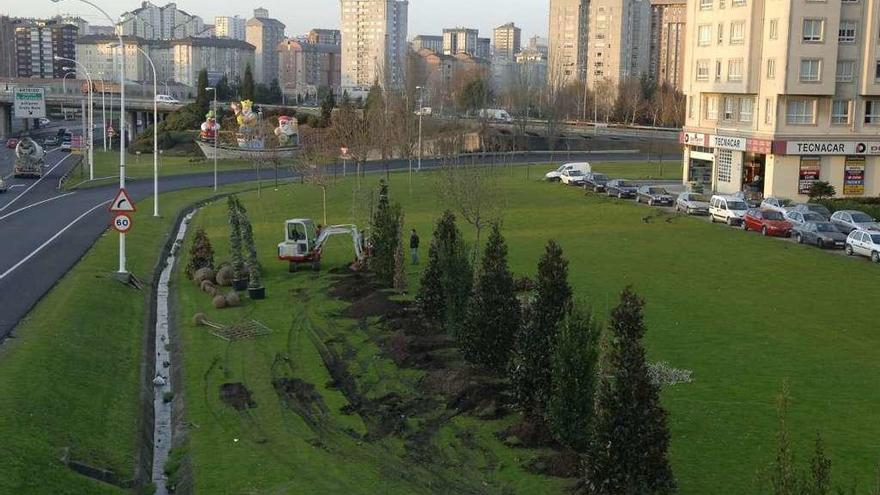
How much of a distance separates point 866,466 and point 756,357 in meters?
6.87

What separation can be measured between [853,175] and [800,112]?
4.93m

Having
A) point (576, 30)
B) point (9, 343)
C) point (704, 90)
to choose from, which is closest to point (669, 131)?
point (704, 90)

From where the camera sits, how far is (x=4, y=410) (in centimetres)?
1748

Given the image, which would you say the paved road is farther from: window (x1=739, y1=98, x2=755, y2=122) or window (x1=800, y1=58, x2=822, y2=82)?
window (x1=800, y1=58, x2=822, y2=82)

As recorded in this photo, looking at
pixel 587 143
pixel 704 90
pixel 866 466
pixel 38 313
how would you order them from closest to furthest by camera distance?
pixel 866 466 < pixel 38 313 < pixel 704 90 < pixel 587 143

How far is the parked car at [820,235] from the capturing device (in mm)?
41531

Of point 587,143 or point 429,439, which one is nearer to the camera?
point 429,439

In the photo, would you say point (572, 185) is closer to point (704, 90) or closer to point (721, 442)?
point (704, 90)

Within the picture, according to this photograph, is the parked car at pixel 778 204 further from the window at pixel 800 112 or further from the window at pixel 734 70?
the window at pixel 734 70

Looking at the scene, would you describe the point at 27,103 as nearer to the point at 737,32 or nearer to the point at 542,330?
the point at 737,32

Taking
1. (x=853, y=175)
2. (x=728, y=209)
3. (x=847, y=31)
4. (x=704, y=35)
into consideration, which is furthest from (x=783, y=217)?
(x=704, y=35)

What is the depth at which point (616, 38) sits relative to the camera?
186 meters

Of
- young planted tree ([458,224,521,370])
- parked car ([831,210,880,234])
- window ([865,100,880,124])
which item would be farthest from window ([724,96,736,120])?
young planted tree ([458,224,521,370])

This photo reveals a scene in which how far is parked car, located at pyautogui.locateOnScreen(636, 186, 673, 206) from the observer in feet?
192
